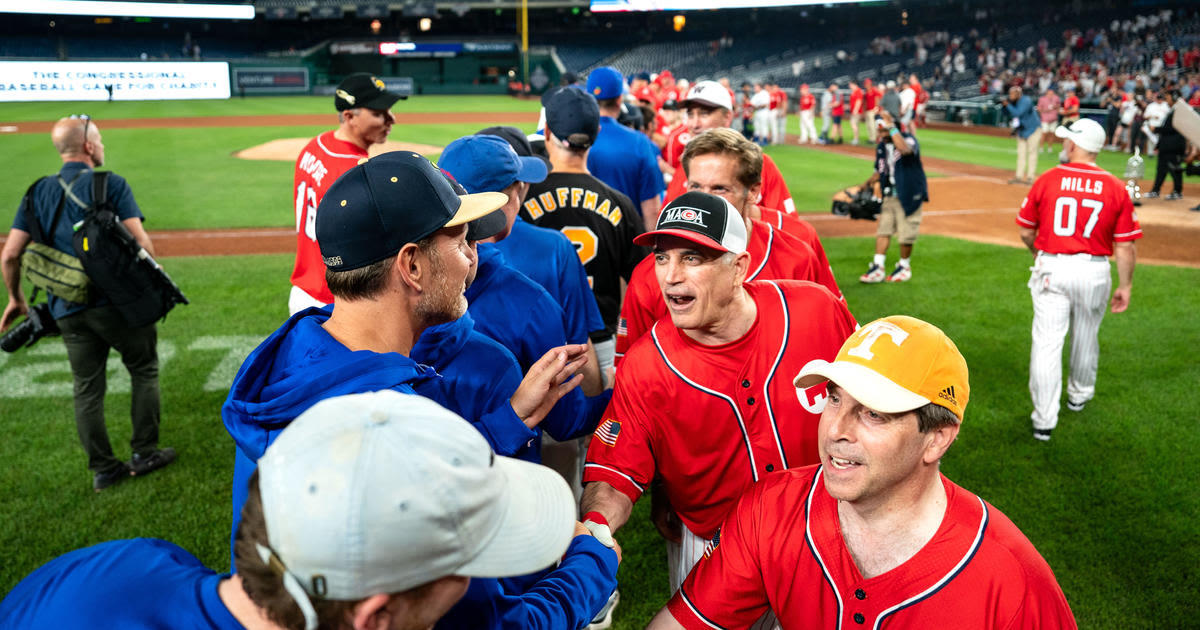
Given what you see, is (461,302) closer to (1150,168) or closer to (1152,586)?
(1152,586)

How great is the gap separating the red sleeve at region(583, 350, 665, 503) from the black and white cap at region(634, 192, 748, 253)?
1.50 feet

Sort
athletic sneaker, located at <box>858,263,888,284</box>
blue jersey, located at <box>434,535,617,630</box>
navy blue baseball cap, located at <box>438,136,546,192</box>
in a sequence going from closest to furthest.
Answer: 1. blue jersey, located at <box>434,535,617,630</box>
2. navy blue baseball cap, located at <box>438,136,546,192</box>
3. athletic sneaker, located at <box>858,263,888,284</box>

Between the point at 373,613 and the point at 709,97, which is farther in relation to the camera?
the point at 709,97

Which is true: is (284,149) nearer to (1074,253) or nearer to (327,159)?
(327,159)

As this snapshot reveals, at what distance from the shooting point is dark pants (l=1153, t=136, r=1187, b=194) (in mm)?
16094

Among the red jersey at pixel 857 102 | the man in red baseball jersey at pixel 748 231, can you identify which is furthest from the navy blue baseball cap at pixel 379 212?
the red jersey at pixel 857 102

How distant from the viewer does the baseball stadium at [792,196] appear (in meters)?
5.06

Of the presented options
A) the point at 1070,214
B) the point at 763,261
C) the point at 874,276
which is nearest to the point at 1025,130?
the point at 874,276

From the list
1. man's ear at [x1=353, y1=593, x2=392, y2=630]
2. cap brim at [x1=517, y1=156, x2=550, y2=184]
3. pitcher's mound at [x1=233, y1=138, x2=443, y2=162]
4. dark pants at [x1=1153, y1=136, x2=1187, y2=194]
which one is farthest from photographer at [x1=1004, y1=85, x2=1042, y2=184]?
man's ear at [x1=353, y1=593, x2=392, y2=630]

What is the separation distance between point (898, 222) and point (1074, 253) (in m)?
4.47

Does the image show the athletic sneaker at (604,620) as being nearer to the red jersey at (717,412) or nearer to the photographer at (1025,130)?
the red jersey at (717,412)

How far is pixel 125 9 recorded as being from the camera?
164ft

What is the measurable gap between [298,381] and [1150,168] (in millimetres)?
24851

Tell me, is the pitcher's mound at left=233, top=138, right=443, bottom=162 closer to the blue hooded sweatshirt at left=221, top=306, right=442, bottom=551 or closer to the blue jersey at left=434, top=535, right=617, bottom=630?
the blue hooded sweatshirt at left=221, top=306, right=442, bottom=551
